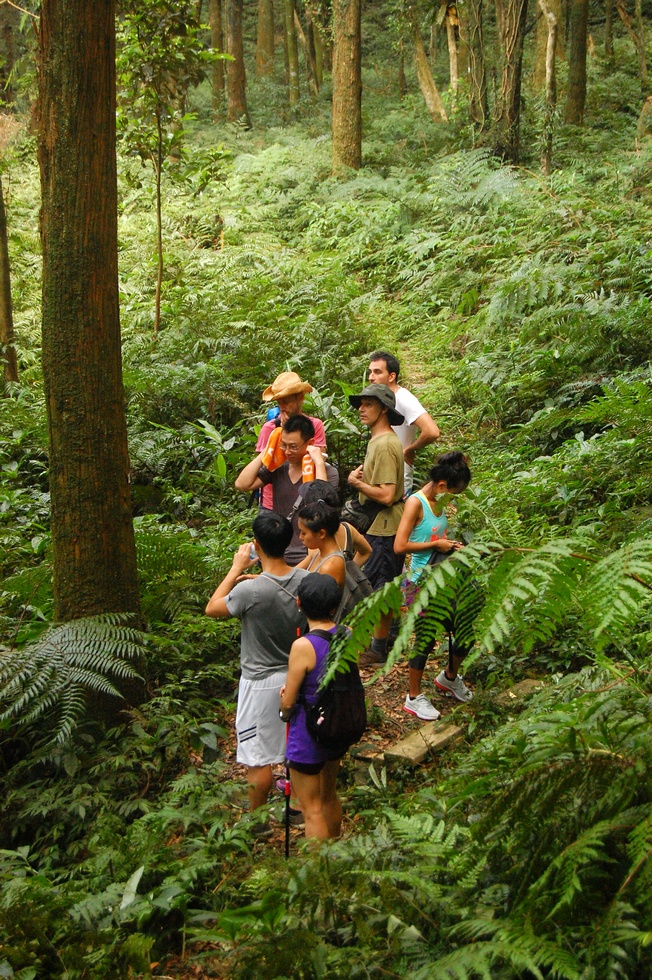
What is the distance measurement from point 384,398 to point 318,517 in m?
1.59

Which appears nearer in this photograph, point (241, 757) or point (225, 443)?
point (241, 757)

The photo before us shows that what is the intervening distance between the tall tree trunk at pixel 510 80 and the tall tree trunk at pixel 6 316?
932 centimetres

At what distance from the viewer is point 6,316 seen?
10.3 m

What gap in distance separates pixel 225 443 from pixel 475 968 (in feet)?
23.1

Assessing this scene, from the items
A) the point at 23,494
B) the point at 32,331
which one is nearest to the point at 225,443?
the point at 23,494

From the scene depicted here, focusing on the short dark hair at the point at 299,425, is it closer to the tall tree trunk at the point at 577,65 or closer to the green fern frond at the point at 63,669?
the green fern frond at the point at 63,669

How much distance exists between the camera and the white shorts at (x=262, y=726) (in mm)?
4445

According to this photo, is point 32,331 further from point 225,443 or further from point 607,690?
point 607,690

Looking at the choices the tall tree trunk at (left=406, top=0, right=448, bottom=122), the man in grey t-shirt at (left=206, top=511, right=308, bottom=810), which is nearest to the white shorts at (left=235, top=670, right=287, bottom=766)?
the man in grey t-shirt at (left=206, top=511, right=308, bottom=810)

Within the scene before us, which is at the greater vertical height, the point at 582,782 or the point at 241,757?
the point at 582,782

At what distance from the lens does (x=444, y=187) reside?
48.6ft

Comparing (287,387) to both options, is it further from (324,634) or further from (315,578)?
(324,634)

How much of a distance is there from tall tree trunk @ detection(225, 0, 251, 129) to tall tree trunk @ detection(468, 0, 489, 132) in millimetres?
7769

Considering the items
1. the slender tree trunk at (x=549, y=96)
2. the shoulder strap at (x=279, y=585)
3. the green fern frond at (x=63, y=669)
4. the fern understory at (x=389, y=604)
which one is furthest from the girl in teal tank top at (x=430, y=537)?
the slender tree trunk at (x=549, y=96)
